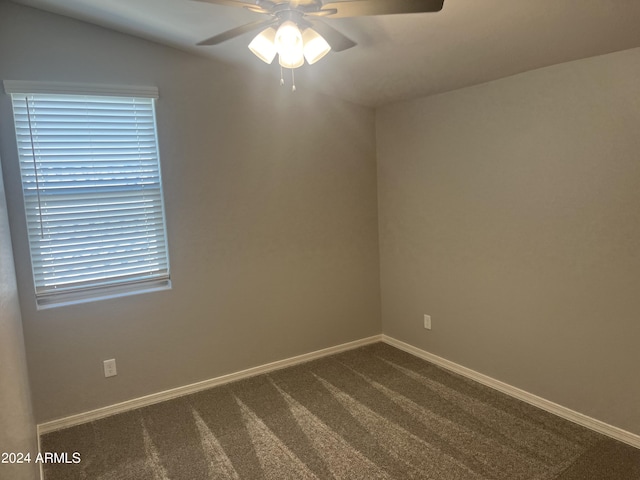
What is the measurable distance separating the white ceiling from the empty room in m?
0.02

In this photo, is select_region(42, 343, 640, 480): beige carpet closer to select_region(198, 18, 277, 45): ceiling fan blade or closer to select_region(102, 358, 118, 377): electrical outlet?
select_region(102, 358, 118, 377): electrical outlet

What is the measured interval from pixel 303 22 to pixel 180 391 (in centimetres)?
258

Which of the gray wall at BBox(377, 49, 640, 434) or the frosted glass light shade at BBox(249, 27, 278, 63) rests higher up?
the frosted glass light shade at BBox(249, 27, 278, 63)

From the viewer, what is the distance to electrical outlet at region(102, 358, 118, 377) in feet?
9.49

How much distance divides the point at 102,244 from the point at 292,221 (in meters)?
1.38

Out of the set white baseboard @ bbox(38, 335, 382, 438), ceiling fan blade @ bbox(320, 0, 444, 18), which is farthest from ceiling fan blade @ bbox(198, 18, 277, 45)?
white baseboard @ bbox(38, 335, 382, 438)

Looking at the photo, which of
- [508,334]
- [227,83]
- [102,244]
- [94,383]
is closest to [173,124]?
[227,83]

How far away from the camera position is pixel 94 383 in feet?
9.42

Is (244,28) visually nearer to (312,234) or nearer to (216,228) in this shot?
(216,228)

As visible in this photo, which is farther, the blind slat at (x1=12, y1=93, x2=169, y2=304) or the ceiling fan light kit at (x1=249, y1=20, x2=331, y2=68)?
the blind slat at (x1=12, y1=93, x2=169, y2=304)

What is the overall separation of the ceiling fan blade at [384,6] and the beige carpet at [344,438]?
2129 millimetres

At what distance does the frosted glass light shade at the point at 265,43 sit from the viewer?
1957mm

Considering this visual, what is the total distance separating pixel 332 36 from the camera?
190cm

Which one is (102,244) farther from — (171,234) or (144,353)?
(144,353)
